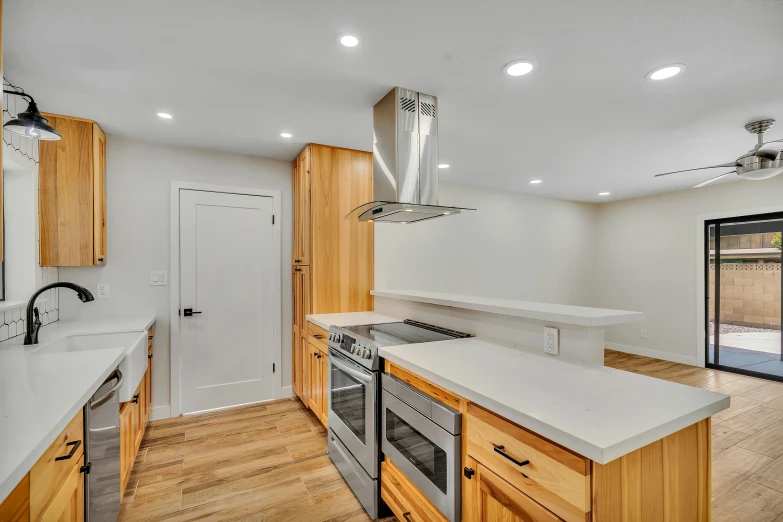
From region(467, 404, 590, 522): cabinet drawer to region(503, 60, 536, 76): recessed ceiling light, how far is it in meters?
1.71

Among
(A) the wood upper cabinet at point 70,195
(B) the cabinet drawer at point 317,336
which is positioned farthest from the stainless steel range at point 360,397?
(A) the wood upper cabinet at point 70,195

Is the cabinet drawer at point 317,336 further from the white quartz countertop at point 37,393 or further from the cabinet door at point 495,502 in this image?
the cabinet door at point 495,502

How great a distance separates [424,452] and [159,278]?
2.74 meters

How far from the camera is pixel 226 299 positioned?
3408 mm

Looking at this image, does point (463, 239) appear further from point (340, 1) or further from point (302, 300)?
point (340, 1)

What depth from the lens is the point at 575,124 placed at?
278cm

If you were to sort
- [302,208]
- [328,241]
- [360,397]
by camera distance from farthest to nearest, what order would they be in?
[302,208]
[328,241]
[360,397]

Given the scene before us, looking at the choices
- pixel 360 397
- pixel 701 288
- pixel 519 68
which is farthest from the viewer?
pixel 701 288

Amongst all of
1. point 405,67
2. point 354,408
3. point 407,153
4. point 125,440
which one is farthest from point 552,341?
point 125,440

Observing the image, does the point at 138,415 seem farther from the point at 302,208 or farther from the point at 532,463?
the point at 532,463

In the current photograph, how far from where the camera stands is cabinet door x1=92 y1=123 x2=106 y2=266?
275 cm

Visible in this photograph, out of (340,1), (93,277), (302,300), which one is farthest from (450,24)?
(93,277)

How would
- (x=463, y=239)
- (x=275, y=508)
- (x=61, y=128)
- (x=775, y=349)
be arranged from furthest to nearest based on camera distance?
(x=463, y=239)
(x=775, y=349)
(x=61, y=128)
(x=275, y=508)

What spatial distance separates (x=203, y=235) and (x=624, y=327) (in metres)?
5.98
